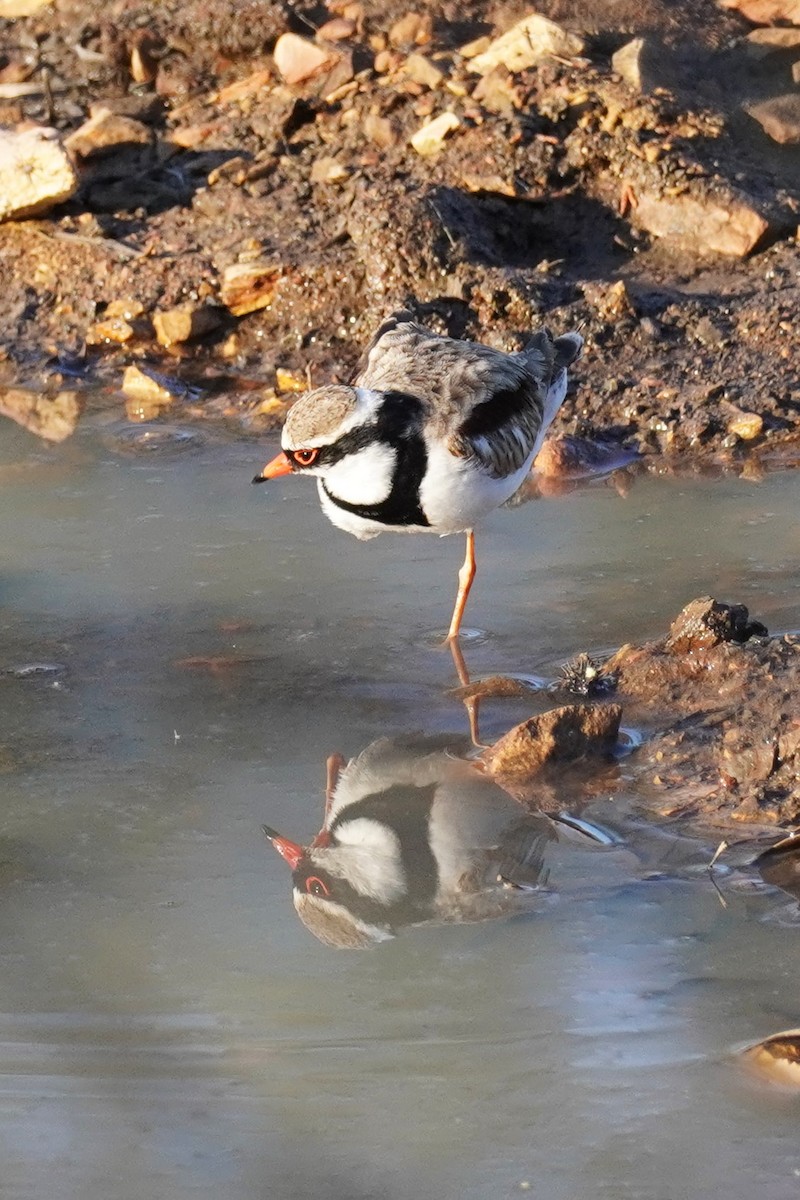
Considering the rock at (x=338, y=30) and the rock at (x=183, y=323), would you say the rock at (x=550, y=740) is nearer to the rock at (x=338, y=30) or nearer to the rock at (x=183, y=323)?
the rock at (x=183, y=323)

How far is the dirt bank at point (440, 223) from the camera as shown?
25.5 feet

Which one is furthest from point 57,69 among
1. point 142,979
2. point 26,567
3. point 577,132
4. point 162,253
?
point 142,979

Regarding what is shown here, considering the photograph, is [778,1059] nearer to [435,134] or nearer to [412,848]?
[412,848]

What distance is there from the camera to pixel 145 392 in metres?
7.99

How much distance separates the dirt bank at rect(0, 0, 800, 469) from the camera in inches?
307

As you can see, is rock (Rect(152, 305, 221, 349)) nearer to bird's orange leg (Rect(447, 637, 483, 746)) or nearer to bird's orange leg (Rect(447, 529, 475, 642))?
bird's orange leg (Rect(447, 529, 475, 642))

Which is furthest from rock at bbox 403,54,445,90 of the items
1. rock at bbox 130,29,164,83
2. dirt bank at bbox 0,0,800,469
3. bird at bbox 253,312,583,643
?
bird at bbox 253,312,583,643

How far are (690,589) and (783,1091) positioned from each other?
2.84 metres

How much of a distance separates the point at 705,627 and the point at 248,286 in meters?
4.17

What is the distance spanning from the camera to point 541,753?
4586mm

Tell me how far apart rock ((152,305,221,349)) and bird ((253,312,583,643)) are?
253 centimetres

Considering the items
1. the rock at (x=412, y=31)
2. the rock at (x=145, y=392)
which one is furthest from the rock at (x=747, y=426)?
the rock at (x=412, y=31)

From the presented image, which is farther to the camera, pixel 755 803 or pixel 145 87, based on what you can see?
pixel 145 87

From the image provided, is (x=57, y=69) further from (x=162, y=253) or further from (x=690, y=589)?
(x=690, y=589)
